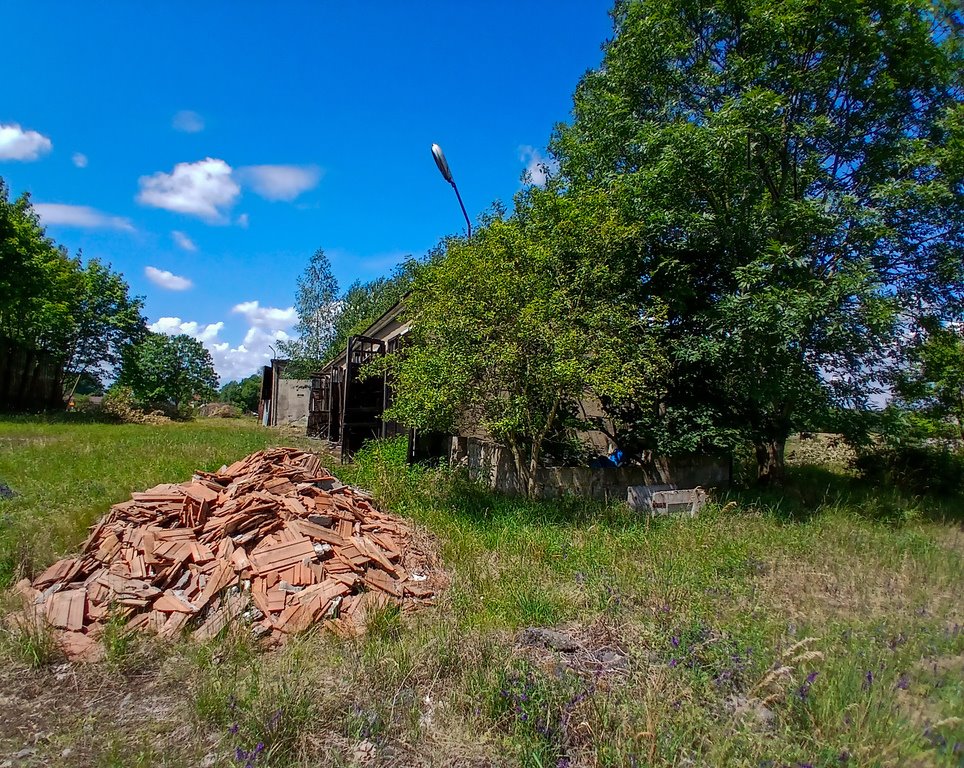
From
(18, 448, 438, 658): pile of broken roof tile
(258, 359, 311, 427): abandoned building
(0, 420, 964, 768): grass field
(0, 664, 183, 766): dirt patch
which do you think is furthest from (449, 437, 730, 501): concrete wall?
(258, 359, 311, 427): abandoned building

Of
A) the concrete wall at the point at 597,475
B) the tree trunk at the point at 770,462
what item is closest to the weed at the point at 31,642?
the concrete wall at the point at 597,475

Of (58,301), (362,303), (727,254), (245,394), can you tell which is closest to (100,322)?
(58,301)

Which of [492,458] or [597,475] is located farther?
[492,458]

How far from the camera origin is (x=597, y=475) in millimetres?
8336

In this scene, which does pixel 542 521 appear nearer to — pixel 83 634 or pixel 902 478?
pixel 83 634

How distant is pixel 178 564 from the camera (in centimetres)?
467

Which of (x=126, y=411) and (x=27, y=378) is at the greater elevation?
(x=27, y=378)

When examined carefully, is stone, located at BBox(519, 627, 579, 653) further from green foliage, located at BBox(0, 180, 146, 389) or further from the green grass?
green foliage, located at BBox(0, 180, 146, 389)

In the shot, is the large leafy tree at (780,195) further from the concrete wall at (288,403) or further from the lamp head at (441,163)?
the concrete wall at (288,403)

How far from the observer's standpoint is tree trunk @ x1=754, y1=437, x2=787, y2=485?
951cm

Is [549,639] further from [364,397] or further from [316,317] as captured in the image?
[316,317]

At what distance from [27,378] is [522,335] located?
23.7 m

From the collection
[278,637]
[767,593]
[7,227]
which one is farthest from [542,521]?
[7,227]

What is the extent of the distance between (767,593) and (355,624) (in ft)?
10.6
